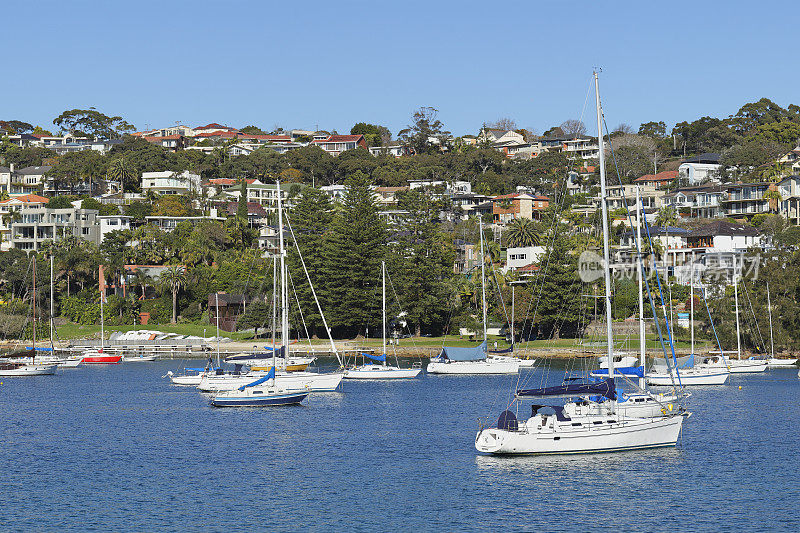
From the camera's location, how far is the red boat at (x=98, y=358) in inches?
3853

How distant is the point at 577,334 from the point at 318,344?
29325 millimetres

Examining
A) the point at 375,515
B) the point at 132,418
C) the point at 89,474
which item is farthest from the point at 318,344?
the point at 375,515

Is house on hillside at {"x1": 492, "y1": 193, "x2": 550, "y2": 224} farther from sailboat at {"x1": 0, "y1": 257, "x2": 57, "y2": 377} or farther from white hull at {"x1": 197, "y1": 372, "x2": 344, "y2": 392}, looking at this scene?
white hull at {"x1": 197, "y1": 372, "x2": 344, "y2": 392}

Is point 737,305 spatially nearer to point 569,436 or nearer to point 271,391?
point 271,391

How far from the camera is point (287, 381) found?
60906 mm

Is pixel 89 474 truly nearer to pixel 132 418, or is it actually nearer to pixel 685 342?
pixel 132 418

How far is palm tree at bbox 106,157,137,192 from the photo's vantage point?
17060 centimetres

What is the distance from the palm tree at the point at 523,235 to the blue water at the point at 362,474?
254 ft

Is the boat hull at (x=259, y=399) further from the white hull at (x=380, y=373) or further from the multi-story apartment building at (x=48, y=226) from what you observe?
the multi-story apartment building at (x=48, y=226)

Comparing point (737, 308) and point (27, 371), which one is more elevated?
point (737, 308)

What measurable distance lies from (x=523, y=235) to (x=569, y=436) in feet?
324

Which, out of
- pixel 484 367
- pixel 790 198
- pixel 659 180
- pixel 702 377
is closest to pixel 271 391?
pixel 484 367

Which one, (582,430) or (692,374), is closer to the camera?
(582,430)

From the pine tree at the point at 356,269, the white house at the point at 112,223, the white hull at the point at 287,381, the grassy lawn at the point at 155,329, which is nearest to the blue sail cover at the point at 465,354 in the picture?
the white hull at the point at 287,381
